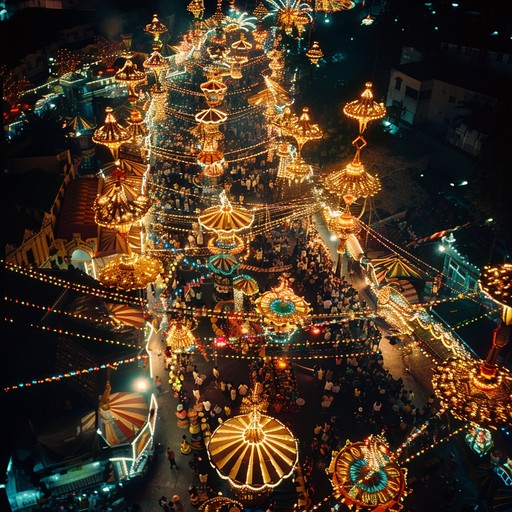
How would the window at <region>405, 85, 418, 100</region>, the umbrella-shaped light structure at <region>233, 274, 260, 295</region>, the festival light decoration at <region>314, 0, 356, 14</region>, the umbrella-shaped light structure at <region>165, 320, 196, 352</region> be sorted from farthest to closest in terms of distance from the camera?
the festival light decoration at <region>314, 0, 356, 14</region>
the window at <region>405, 85, 418, 100</region>
the umbrella-shaped light structure at <region>233, 274, 260, 295</region>
the umbrella-shaped light structure at <region>165, 320, 196, 352</region>

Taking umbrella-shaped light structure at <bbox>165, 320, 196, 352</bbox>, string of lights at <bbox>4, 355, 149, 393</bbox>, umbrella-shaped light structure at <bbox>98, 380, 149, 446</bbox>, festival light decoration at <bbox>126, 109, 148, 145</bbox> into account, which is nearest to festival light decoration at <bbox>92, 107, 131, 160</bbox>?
string of lights at <bbox>4, 355, 149, 393</bbox>

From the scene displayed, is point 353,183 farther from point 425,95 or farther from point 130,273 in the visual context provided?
point 425,95

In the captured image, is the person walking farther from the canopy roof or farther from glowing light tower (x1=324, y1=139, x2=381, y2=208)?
glowing light tower (x1=324, y1=139, x2=381, y2=208)

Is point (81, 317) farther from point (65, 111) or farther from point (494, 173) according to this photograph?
point (65, 111)

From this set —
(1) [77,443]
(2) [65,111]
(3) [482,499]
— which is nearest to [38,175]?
(1) [77,443]

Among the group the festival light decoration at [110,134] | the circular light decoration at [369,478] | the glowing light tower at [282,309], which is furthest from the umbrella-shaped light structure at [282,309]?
the festival light decoration at [110,134]

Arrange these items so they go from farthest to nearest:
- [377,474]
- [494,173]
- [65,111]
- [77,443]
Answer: [65,111], [494,173], [77,443], [377,474]
